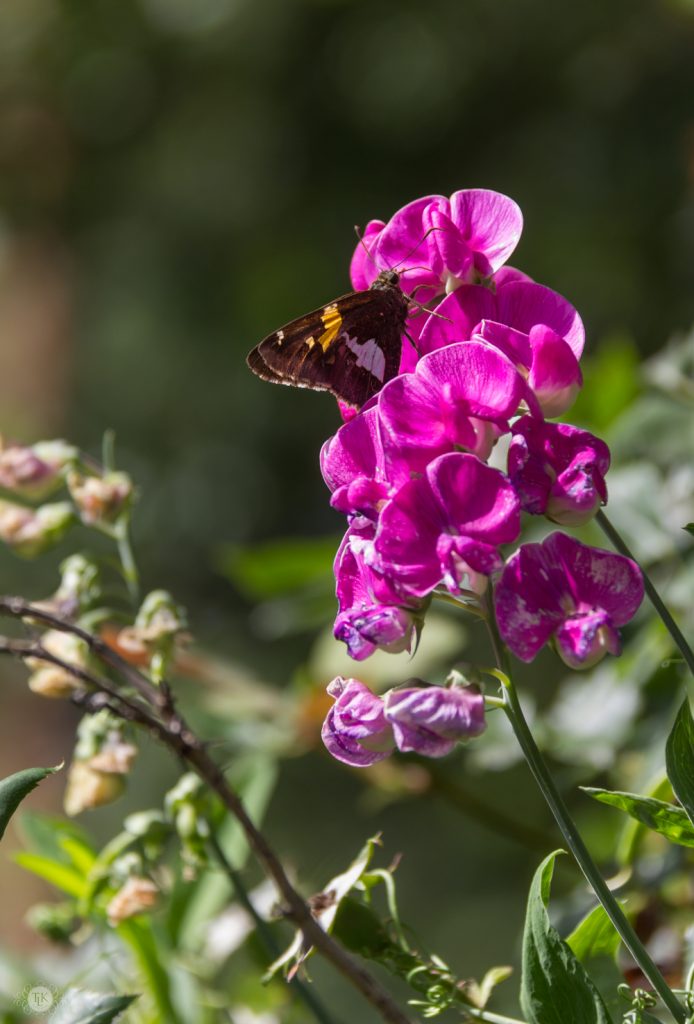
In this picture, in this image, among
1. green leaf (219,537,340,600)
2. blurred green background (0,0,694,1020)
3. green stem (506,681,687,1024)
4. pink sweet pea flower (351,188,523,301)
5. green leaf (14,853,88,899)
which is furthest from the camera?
blurred green background (0,0,694,1020)

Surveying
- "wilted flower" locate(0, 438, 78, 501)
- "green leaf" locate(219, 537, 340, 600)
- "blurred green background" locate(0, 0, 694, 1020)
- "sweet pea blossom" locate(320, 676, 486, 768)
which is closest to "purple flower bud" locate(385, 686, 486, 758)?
"sweet pea blossom" locate(320, 676, 486, 768)

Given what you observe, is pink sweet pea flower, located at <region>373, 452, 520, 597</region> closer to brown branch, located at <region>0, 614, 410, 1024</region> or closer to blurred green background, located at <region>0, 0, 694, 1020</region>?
brown branch, located at <region>0, 614, 410, 1024</region>

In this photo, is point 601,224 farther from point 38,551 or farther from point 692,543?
point 38,551

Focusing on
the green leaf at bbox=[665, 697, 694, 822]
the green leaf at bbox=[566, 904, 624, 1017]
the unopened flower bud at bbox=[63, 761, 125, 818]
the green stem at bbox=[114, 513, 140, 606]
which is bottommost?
the green leaf at bbox=[566, 904, 624, 1017]

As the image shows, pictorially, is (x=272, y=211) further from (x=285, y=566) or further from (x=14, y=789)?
(x=14, y=789)

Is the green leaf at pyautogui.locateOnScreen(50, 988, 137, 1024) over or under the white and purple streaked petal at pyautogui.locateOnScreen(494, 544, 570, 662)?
under

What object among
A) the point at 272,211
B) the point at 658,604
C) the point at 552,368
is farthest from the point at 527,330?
the point at 272,211
